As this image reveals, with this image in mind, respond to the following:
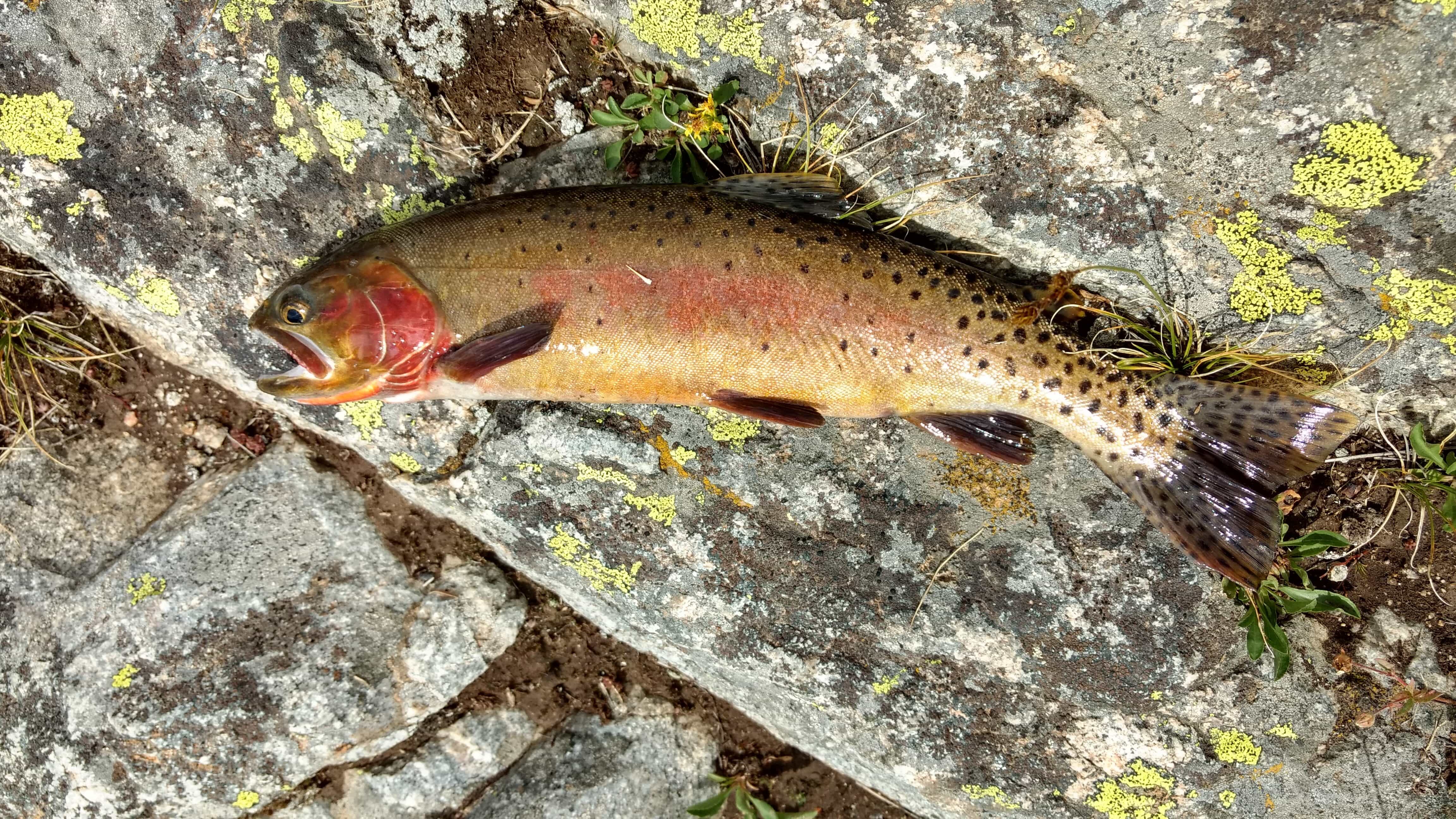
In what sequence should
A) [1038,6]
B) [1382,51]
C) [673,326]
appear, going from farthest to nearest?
[673,326]
[1038,6]
[1382,51]

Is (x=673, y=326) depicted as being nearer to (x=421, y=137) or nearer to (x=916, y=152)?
(x=916, y=152)

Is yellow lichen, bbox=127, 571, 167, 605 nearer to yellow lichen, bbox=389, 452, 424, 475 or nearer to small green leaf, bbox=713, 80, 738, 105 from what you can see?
yellow lichen, bbox=389, 452, 424, 475

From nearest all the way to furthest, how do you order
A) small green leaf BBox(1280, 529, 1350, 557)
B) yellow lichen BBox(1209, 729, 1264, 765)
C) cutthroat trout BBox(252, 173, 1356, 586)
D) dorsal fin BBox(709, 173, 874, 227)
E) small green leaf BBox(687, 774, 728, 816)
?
cutthroat trout BBox(252, 173, 1356, 586) → dorsal fin BBox(709, 173, 874, 227) → small green leaf BBox(1280, 529, 1350, 557) → yellow lichen BBox(1209, 729, 1264, 765) → small green leaf BBox(687, 774, 728, 816)

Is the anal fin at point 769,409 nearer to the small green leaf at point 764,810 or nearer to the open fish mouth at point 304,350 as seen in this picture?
the open fish mouth at point 304,350

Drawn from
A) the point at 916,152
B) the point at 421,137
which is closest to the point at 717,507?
the point at 916,152

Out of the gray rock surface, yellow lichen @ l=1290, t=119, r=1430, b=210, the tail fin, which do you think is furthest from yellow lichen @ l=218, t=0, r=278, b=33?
yellow lichen @ l=1290, t=119, r=1430, b=210
